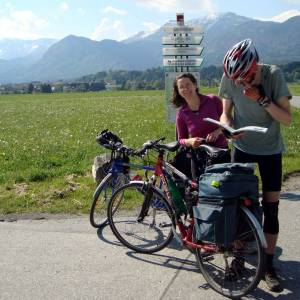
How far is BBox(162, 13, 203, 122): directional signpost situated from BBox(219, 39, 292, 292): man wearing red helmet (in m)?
3.95

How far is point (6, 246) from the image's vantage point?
562 centimetres

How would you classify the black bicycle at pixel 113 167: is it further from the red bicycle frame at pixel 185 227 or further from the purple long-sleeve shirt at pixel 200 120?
the purple long-sleeve shirt at pixel 200 120

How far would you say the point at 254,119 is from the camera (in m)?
4.28

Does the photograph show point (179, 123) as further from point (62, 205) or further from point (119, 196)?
point (62, 205)

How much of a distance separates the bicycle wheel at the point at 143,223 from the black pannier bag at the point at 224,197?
1.03 metres

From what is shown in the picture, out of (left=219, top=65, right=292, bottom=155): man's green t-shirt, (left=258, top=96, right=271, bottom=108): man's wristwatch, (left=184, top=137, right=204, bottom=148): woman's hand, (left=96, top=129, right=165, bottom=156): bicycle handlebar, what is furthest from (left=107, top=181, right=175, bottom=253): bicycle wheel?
(left=258, top=96, right=271, bottom=108): man's wristwatch

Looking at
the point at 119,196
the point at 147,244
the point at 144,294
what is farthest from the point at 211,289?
the point at 119,196

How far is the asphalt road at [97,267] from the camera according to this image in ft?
14.3

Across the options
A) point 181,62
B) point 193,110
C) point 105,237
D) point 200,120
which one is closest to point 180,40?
point 181,62

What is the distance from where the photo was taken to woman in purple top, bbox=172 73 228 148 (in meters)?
5.36

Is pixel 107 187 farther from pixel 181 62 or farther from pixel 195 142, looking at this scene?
pixel 181 62

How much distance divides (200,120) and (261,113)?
1.22 meters

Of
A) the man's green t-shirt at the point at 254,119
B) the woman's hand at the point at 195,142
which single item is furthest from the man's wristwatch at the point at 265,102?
the woman's hand at the point at 195,142

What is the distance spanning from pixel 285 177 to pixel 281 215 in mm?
2264
